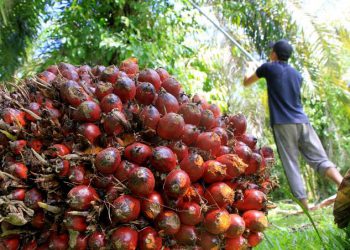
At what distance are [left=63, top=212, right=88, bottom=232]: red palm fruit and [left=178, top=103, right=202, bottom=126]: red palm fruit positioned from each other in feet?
1.46

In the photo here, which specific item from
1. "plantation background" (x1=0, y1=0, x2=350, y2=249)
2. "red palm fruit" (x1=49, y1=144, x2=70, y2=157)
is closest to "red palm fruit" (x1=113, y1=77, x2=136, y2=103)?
"red palm fruit" (x1=49, y1=144, x2=70, y2=157)

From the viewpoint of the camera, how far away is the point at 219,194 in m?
1.18

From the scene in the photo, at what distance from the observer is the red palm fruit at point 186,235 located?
1148mm

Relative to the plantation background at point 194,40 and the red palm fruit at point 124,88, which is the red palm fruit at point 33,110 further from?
the plantation background at point 194,40

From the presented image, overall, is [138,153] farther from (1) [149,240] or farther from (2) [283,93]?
(2) [283,93]

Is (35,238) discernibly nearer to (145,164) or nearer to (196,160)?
(145,164)

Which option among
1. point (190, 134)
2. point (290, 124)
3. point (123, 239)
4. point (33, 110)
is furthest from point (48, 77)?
point (290, 124)

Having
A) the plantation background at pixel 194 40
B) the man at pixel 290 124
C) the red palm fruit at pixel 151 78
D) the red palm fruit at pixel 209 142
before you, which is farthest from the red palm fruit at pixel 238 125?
the plantation background at pixel 194 40

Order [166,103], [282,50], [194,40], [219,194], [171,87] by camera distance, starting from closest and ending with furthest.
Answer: [219,194], [166,103], [171,87], [282,50], [194,40]

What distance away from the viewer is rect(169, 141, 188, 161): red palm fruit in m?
1.20

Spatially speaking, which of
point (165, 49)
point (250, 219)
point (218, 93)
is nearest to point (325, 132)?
point (218, 93)

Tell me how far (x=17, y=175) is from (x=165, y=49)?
5.76 meters

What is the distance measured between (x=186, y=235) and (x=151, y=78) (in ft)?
1.76

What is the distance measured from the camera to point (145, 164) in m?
1.18
